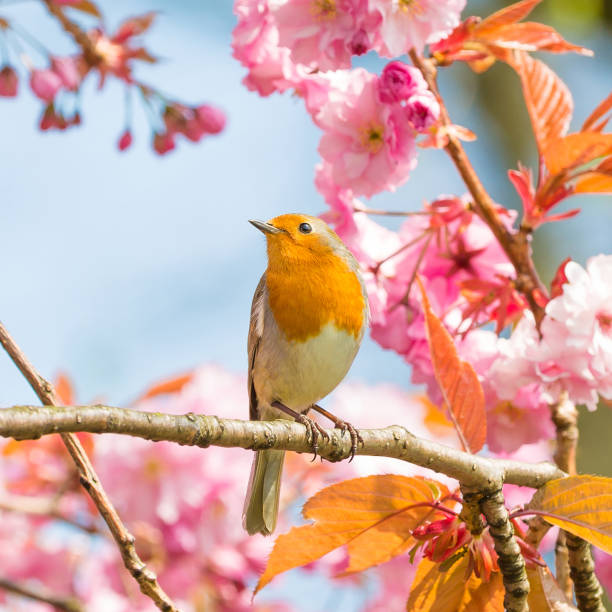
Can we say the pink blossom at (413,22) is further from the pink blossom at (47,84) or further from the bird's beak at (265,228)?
the pink blossom at (47,84)

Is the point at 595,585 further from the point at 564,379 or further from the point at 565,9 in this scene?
the point at 565,9

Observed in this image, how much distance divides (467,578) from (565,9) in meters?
5.60

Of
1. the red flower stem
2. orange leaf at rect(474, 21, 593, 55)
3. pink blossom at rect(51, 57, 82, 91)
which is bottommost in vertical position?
the red flower stem

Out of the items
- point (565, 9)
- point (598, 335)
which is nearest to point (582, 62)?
point (565, 9)

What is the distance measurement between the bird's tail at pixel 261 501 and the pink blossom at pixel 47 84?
1.48 metres

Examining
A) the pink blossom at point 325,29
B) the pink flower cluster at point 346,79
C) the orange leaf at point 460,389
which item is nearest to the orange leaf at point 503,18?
the pink flower cluster at point 346,79

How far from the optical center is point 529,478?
1.56 meters

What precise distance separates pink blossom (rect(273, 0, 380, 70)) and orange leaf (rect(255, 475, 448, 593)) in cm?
93

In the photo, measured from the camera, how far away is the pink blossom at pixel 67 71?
2.97m

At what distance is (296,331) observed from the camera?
221 centimetres

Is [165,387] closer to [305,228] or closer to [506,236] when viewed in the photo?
[305,228]

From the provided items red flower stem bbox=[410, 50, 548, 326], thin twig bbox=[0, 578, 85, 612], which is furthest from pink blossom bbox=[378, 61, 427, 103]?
thin twig bbox=[0, 578, 85, 612]

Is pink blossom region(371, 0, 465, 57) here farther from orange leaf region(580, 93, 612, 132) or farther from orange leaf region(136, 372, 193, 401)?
orange leaf region(136, 372, 193, 401)

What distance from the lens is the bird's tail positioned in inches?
89.9
